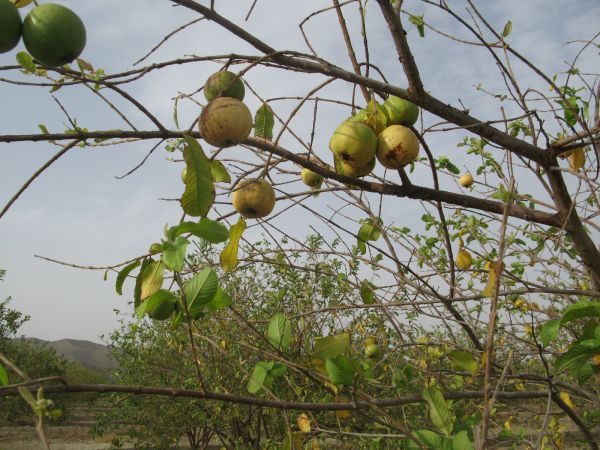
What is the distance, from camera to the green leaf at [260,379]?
1340 millimetres

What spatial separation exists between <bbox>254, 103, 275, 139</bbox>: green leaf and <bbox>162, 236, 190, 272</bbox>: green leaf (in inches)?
23.8

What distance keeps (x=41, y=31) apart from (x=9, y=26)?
0.27ft

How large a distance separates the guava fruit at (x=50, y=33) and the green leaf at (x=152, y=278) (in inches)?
24.8

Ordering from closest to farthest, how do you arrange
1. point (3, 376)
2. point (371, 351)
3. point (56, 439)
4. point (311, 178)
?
point (3, 376) → point (311, 178) → point (371, 351) → point (56, 439)

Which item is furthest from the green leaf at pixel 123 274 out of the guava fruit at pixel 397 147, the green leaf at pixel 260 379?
the guava fruit at pixel 397 147

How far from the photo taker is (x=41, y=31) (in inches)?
45.1

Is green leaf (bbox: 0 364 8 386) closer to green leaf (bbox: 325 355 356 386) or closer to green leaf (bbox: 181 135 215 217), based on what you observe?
green leaf (bbox: 181 135 215 217)

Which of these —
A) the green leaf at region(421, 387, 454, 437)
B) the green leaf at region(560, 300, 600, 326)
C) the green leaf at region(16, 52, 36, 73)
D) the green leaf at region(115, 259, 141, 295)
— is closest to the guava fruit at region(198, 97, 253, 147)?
the green leaf at region(115, 259, 141, 295)

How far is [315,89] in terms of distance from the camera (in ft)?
3.99

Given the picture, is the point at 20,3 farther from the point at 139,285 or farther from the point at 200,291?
the point at 200,291

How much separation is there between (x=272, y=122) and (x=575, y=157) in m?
1.27

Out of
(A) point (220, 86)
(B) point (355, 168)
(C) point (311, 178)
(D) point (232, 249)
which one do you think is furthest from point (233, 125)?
(C) point (311, 178)

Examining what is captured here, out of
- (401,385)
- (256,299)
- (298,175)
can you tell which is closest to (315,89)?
(298,175)

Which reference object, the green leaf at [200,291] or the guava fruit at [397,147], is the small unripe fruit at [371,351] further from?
the green leaf at [200,291]
